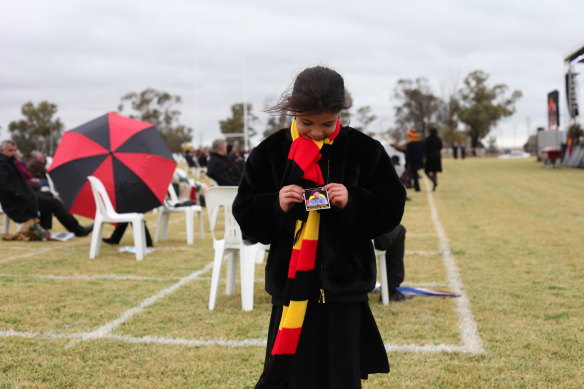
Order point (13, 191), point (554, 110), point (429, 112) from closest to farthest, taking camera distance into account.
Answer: point (13, 191)
point (554, 110)
point (429, 112)

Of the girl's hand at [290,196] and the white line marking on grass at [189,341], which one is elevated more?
the girl's hand at [290,196]

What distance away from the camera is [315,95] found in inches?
100

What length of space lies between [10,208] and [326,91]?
9912 millimetres

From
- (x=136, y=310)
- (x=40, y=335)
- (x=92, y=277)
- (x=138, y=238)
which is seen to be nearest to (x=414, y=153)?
(x=138, y=238)

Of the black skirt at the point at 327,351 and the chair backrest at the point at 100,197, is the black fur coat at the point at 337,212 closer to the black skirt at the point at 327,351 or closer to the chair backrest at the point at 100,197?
the black skirt at the point at 327,351

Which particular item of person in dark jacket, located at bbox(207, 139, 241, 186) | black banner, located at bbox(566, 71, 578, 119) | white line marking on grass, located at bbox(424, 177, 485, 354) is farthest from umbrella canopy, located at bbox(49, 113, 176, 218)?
black banner, located at bbox(566, 71, 578, 119)

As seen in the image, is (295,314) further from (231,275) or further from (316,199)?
(231,275)

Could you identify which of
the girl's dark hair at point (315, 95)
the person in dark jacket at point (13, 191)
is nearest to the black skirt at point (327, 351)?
the girl's dark hair at point (315, 95)

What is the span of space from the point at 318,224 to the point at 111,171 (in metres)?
7.17

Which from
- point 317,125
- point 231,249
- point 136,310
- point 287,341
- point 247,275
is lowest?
point 136,310

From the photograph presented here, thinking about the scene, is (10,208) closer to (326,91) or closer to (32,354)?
(32,354)

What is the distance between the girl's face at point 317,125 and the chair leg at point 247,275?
3.50 meters

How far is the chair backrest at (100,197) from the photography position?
353 inches

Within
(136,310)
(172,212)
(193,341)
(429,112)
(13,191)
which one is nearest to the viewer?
(193,341)
